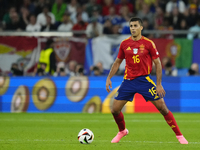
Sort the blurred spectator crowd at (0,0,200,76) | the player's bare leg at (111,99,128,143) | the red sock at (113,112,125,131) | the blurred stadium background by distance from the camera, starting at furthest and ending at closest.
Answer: the blurred spectator crowd at (0,0,200,76), the blurred stadium background, the red sock at (113,112,125,131), the player's bare leg at (111,99,128,143)

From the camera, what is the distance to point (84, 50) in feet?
53.4

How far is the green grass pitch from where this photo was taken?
724 cm

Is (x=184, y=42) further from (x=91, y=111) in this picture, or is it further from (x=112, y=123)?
(x=112, y=123)

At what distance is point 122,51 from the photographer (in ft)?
24.8

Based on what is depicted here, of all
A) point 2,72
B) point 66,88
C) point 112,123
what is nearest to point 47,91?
point 66,88

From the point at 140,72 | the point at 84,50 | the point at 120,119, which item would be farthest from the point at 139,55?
the point at 84,50

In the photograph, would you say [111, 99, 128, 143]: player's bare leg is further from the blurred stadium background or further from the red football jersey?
the blurred stadium background

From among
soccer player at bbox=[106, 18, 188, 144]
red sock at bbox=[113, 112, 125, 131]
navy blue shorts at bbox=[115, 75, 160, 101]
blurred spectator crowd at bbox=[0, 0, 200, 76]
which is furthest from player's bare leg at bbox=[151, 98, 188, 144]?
blurred spectator crowd at bbox=[0, 0, 200, 76]

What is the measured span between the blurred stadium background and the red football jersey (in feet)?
21.6

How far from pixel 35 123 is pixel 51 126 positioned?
31.2 inches

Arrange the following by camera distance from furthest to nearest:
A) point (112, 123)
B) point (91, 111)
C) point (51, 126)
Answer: point (91, 111)
point (112, 123)
point (51, 126)

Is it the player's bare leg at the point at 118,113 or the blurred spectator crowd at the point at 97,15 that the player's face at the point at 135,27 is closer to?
the player's bare leg at the point at 118,113

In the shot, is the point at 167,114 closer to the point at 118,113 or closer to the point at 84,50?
the point at 118,113

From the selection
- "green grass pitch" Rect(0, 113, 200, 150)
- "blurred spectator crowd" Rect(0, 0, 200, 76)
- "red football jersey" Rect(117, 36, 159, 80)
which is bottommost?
"green grass pitch" Rect(0, 113, 200, 150)
